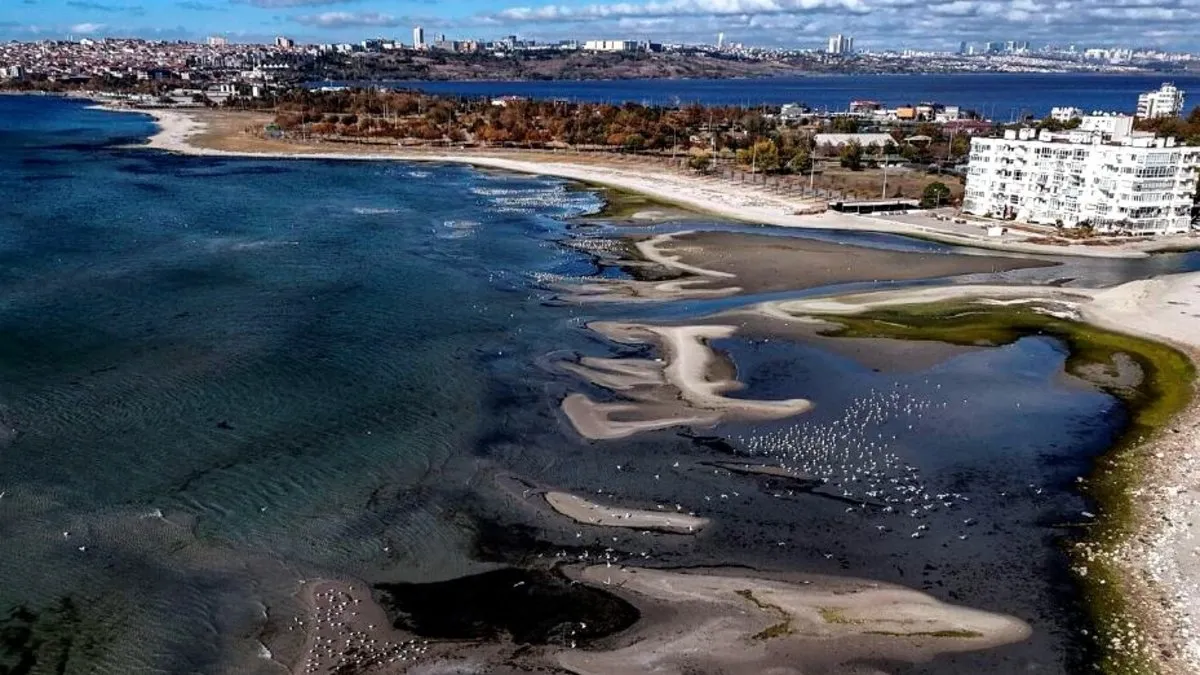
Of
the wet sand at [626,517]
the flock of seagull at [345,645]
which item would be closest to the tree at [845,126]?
the wet sand at [626,517]

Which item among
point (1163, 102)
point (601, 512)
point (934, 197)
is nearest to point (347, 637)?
point (601, 512)

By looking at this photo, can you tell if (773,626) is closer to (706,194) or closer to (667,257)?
(667,257)

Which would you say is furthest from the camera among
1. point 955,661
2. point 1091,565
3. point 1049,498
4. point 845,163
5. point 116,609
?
point 845,163

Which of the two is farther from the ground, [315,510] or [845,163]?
[845,163]

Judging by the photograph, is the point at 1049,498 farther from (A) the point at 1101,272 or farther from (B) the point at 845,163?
(B) the point at 845,163

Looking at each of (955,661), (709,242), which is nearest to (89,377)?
(955,661)

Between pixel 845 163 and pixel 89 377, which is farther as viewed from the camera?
pixel 845 163

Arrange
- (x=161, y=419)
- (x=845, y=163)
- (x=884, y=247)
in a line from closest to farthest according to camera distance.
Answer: (x=161, y=419) < (x=884, y=247) < (x=845, y=163)
